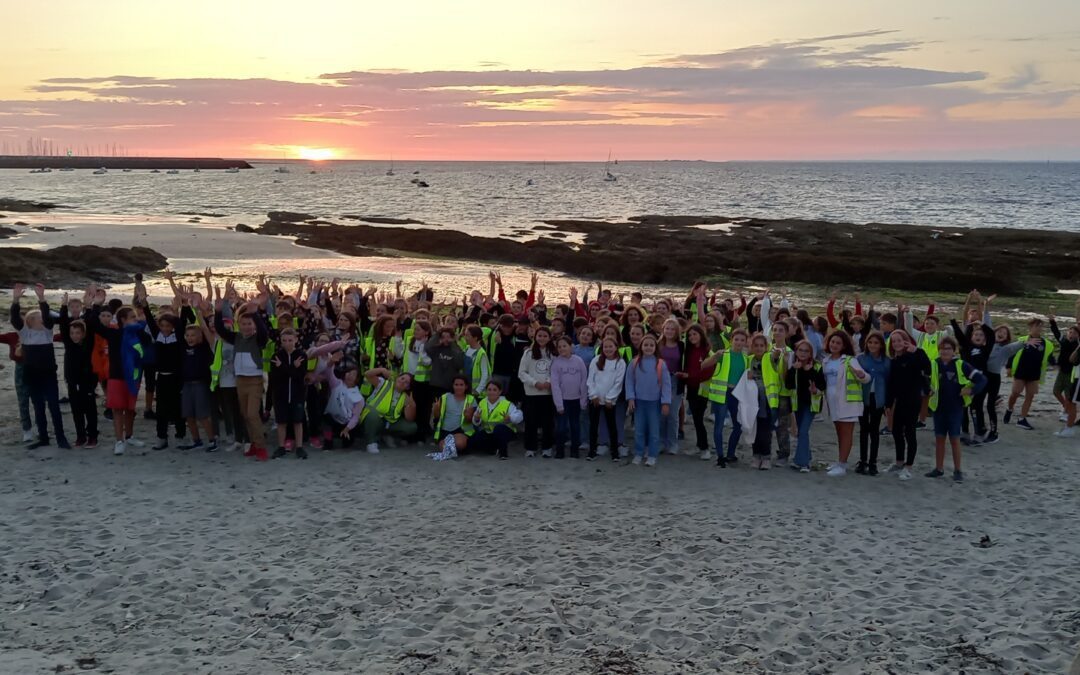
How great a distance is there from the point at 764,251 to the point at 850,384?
29.4 meters

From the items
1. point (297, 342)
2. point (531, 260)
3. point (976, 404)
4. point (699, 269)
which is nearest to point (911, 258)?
point (699, 269)

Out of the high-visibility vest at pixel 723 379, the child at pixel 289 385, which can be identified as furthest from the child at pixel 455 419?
the high-visibility vest at pixel 723 379

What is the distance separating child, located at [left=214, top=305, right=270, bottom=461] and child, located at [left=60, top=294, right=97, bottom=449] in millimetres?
1745

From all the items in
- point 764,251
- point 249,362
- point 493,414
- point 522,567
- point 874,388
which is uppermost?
point 764,251

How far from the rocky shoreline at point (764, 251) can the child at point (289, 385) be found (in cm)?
2319

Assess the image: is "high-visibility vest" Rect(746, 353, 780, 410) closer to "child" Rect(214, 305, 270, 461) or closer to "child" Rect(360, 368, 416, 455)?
"child" Rect(360, 368, 416, 455)

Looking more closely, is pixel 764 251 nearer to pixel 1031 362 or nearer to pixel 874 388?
pixel 1031 362

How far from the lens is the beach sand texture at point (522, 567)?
6.23 meters

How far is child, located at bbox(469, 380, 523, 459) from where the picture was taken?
10.8 m

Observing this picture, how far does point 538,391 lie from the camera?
10.6m

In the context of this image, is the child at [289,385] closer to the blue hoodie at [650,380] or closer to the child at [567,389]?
the child at [567,389]

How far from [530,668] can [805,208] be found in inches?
3272

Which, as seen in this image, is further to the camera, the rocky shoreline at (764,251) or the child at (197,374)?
the rocky shoreline at (764,251)

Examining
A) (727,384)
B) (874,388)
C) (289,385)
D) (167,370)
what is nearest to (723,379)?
(727,384)
